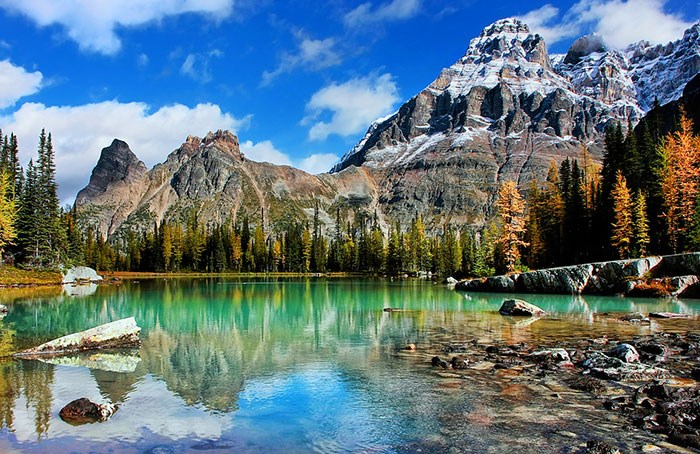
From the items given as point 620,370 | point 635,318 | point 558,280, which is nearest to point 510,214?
point 558,280

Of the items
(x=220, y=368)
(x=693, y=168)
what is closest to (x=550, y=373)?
(x=220, y=368)

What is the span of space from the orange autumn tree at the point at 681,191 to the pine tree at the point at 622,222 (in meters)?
4.24

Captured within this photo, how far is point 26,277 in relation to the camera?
255 feet

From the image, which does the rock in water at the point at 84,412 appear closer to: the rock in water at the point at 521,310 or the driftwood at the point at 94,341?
the driftwood at the point at 94,341

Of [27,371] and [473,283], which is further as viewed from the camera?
[473,283]

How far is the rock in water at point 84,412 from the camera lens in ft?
39.3

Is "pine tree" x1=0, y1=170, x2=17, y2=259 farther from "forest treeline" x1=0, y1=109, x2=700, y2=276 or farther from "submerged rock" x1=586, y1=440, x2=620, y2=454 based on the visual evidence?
"submerged rock" x1=586, y1=440, x2=620, y2=454

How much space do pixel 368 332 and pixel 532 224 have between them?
67.8 metres

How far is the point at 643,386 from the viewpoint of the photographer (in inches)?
559

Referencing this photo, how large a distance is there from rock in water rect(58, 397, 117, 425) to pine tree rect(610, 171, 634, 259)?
6716 cm

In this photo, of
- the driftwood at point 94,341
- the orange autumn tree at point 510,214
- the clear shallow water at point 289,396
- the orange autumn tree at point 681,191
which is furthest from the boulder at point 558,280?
the driftwood at point 94,341

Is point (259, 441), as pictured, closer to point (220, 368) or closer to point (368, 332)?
point (220, 368)

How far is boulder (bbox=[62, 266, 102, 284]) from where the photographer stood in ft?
294

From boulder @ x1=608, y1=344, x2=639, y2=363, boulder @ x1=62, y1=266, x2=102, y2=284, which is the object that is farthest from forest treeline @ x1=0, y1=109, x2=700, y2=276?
boulder @ x1=608, y1=344, x2=639, y2=363
